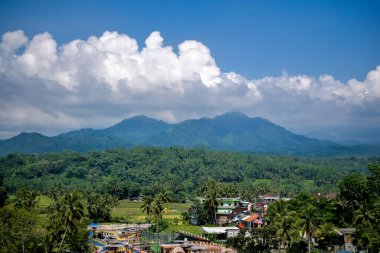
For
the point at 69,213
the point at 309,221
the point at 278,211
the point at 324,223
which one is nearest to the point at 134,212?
the point at 278,211

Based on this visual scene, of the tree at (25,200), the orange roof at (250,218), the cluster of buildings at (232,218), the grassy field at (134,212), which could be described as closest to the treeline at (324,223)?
the orange roof at (250,218)

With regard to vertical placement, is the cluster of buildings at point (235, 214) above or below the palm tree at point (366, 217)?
below

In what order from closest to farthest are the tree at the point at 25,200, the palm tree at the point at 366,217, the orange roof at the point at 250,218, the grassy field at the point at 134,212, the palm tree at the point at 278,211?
1. the palm tree at the point at 366,217
2. the palm tree at the point at 278,211
3. the tree at the point at 25,200
4. the orange roof at the point at 250,218
5. the grassy field at the point at 134,212

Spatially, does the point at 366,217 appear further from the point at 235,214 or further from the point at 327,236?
the point at 235,214

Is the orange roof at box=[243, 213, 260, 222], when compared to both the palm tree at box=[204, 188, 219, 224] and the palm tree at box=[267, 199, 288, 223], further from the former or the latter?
the palm tree at box=[267, 199, 288, 223]

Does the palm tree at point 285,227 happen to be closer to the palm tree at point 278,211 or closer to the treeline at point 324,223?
the treeline at point 324,223

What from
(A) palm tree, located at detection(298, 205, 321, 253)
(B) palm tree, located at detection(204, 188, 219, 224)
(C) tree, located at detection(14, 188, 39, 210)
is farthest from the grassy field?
(A) palm tree, located at detection(298, 205, 321, 253)

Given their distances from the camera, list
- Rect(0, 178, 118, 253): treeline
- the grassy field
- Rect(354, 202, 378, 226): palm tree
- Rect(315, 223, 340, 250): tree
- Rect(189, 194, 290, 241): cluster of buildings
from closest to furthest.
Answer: Rect(0, 178, 118, 253): treeline → Rect(354, 202, 378, 226): palm tree → Rect(315, 223, 340, 250): tree → Rect(189, 194, 290, 241): cluster of buildings → the grassy field

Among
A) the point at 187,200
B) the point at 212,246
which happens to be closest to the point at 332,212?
the point at 212,246
